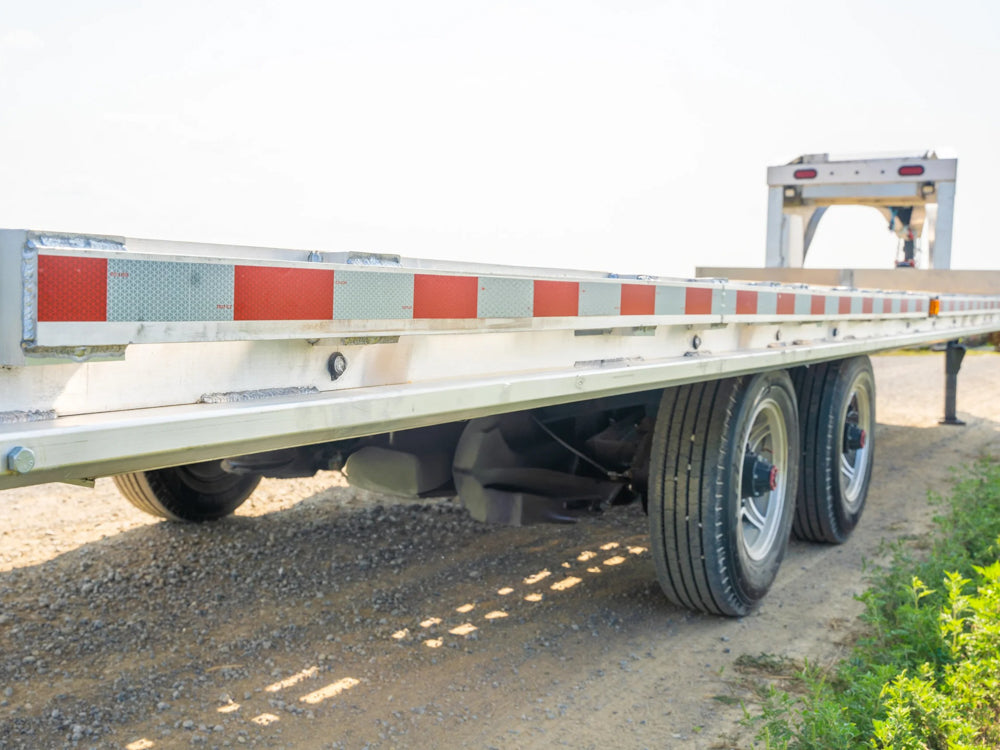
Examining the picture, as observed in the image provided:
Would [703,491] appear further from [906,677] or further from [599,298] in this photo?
[599,298]

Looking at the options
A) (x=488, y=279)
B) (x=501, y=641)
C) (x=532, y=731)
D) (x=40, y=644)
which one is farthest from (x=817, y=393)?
(x=40, y=644)

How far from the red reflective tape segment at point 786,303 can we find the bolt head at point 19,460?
292 cm

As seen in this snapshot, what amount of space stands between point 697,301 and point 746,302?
17.1 inches

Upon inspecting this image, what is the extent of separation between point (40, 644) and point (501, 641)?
1.59m

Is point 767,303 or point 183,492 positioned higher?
point 767,303

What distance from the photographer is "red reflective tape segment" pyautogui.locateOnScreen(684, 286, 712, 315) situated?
9.71ft

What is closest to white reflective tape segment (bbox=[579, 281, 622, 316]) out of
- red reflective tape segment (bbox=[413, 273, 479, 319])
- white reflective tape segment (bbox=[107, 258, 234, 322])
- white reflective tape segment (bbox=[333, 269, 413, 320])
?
red reflective tape segment (bbox=[413, 273, 479, 319])

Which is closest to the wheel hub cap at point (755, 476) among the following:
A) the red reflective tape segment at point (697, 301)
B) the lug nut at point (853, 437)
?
the red reflective tape segment at point (697, 301)

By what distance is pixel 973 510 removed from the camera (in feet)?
17.8

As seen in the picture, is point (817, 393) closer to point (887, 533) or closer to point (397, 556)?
point (887, 533)

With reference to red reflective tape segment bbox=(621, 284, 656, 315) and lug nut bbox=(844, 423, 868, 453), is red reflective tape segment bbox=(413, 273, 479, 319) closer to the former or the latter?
red reflective tape segment bbox=(621, 284, 656, 315)

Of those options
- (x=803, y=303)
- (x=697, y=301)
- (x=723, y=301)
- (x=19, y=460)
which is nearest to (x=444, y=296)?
(x=19, y=460)

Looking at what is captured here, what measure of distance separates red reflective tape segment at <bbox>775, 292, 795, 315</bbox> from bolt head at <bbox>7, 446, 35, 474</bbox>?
292 cm

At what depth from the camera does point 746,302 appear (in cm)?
337
